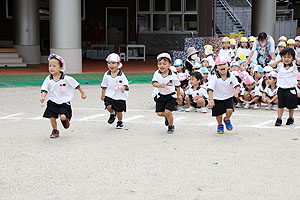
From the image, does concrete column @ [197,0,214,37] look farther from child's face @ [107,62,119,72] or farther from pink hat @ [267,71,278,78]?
child's face @ [107,62,119,72]

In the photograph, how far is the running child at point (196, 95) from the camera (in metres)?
10.0

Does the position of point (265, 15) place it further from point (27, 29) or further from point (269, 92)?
point (269, 92)

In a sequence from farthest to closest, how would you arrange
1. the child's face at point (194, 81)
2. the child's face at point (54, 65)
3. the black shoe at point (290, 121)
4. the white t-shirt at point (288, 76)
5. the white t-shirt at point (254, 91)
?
the white t-shirt at point (254, 91), the child's face at point (194, 81), the black shoe at point (290, 121), the white t-shirt at point (288, 76), the child's face at point (54, 65)

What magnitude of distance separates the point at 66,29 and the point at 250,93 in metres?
9.19

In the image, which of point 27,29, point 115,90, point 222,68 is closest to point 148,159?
point 222,68

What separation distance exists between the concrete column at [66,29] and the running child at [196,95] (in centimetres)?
864

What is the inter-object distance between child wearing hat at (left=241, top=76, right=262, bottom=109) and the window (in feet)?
64.6

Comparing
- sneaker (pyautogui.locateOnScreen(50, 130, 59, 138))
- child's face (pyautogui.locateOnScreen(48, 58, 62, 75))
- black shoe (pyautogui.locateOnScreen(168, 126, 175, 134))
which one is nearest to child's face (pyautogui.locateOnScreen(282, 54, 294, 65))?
black shoe (pyautogui.locateOnScreen(168, 126, 175, 134))

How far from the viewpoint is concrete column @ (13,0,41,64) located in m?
21.6

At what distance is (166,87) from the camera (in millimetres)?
8062

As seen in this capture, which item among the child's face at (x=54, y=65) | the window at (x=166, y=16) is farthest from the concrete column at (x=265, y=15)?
the child's face at (x=54, y=65)

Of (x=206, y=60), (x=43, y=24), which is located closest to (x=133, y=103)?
(x=206, y=60)

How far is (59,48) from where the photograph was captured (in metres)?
17.9

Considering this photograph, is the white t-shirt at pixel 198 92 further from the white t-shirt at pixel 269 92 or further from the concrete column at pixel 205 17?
the concrete column at pixel 205 17
